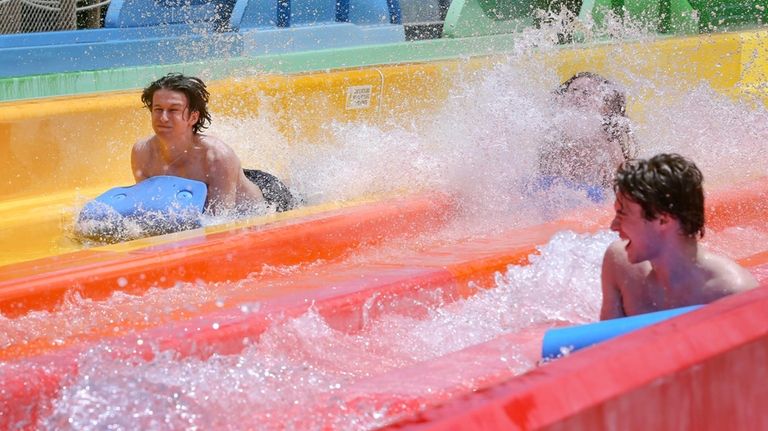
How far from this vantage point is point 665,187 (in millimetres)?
2236

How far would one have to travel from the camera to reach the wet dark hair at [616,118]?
4488 mm

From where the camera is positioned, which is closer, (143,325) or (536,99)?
(143,325)

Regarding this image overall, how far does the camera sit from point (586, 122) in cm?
452

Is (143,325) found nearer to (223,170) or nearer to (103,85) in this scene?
(223,170)

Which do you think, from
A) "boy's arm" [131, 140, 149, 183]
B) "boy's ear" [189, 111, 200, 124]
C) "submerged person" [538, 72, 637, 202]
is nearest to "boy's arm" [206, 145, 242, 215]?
"boy's ear" [189, 111, 200, 124]

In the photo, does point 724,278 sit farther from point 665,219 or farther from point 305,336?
point 305,336

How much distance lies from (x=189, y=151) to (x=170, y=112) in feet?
0.61

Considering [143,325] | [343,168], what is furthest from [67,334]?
[343,168]

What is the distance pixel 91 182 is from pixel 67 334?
247cm

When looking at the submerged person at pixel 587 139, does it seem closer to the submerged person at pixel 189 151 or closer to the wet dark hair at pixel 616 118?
the wet dark hair at pixel 616 118

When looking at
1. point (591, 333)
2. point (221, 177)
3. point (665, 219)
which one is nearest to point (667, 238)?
point (665, 219)

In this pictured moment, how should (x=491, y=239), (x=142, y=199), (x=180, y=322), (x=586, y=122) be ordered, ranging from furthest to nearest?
(x=586, y=122) → (x=142, y=199) → (x=491, y=239) → (x=180, y=322)

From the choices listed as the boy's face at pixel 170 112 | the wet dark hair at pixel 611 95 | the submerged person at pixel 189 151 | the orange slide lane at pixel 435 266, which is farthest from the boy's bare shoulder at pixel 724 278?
the boy's face at pixel 170 112

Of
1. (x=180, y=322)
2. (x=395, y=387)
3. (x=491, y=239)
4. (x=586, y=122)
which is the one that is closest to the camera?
(x=395, y=387)
